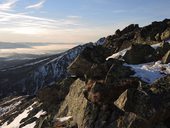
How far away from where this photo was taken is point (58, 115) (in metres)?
49.1

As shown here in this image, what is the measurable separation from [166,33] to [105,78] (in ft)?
78.5

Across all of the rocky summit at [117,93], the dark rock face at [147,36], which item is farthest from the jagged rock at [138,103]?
the dark rock face at [147,36]

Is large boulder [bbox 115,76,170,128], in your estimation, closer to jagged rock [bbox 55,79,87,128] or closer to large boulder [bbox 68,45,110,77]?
jagged rock [bbox 55,79,87,128]

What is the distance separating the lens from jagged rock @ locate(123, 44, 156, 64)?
48.0 meters

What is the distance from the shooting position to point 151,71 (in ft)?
133

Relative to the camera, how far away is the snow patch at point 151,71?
3856 cm

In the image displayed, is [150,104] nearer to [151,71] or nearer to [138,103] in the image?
[138,103]

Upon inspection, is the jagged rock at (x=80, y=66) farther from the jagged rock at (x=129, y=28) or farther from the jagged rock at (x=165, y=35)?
the jagged rock at (x=129, y=28)

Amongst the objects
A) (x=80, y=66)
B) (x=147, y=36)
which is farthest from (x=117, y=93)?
(x=147, y=36)

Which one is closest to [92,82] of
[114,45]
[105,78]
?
[105,78]

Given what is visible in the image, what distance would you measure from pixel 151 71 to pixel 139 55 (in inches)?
347

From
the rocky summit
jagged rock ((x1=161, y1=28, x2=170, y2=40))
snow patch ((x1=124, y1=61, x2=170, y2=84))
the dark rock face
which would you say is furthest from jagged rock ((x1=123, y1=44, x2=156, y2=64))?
the dark rock face

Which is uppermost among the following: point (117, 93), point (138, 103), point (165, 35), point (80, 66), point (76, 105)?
point (165, 35)

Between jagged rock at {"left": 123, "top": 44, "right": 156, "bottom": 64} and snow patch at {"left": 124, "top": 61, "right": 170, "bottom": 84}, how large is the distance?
3726 millimetres
